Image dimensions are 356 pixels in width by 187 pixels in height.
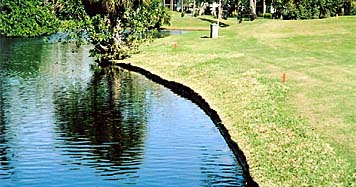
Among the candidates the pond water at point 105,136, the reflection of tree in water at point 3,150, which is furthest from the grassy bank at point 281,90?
the reflection of tree in water at point 3,150

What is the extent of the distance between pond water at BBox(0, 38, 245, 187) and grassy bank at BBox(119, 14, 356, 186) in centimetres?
106

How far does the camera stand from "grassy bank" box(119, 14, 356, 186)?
1527cm

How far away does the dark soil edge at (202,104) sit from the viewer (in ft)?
53.1

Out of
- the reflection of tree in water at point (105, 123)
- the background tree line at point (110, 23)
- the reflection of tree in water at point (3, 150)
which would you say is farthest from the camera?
the background tree line at point (110, 23)

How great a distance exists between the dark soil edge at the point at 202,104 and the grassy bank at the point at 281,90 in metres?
0.22

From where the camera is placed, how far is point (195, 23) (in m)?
84.2

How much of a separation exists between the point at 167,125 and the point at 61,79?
40.4 feet

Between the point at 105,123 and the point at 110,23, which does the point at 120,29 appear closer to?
the point at 110,23

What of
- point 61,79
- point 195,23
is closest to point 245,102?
point 61,79

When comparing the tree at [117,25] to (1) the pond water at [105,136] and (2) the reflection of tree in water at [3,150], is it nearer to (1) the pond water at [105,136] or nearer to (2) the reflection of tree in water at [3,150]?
(1) the pond water at [105,136]

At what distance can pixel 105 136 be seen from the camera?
66.3ft

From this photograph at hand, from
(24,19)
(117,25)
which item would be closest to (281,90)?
(117,25)

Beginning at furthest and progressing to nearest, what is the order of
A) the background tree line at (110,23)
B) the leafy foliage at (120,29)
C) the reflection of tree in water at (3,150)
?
the leafy foliage at (120,29)
the background tree line at (110,23)
the reflection of tree in water at (3,150)

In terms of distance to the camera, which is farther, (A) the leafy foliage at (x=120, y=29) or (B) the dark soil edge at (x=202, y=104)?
(A) the leafy foliage at (x=120, y=29)
